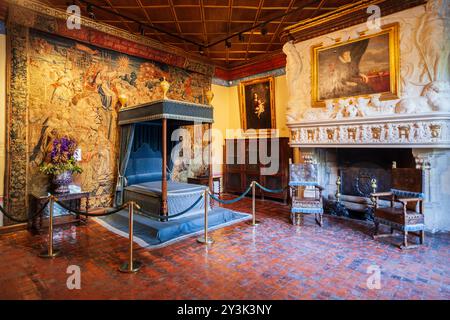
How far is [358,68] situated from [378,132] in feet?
4.84

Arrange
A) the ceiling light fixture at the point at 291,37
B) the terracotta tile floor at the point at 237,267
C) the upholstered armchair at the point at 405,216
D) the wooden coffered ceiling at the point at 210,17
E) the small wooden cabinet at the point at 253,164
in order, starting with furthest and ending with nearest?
1. the small wooden cabinet at the point at 253,164
2. the ceiling light fixture at the point at 291,37
3. the wooden coffered ceiling at the point at 210,17
4. the upholstered armchair at the point at 405,216
5. the terracotta tile floor at the point at 237,267

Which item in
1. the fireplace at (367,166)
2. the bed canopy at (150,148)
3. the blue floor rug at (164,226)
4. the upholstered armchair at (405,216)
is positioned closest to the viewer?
the upholstered armchair at (405,216)

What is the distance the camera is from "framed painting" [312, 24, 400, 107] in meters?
5.02

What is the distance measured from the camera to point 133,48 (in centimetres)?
652

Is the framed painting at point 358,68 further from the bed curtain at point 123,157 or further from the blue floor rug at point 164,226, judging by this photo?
the bed curtain at point 123,157

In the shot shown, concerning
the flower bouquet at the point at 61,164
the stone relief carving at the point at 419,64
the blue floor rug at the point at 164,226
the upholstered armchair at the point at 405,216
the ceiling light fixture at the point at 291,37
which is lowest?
the blue floor rug at the point at 164,226

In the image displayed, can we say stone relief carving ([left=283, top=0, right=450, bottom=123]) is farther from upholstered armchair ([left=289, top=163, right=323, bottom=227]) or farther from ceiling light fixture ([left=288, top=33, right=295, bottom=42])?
upholstered armchair ([left=289, top=163, right=323, bottom=227])

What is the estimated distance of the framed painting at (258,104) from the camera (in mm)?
7887

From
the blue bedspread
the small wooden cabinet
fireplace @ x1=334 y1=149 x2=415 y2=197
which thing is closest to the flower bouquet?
the blue bedspread

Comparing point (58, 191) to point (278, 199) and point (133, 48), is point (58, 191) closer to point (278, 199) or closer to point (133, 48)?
point (133, 48)

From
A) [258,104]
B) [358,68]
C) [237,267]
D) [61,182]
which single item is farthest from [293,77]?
[61,182]

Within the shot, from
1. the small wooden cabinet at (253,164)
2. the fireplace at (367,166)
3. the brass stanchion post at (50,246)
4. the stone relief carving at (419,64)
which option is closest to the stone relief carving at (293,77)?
the small wooden cabinet at (253,164)

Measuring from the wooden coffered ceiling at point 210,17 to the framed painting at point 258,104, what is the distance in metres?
1.19
